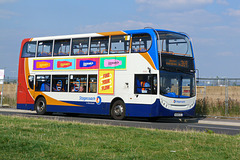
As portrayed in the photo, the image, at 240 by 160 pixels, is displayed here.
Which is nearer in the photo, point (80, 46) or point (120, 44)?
point (120, 44)

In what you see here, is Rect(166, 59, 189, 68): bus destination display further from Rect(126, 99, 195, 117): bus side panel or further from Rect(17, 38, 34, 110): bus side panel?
Rect(17, 38, 34, 110): bus side panel

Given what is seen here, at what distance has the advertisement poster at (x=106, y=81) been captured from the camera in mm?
20438

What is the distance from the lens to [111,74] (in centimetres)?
2044

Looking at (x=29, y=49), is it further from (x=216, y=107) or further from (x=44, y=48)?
(x=216, y=107)

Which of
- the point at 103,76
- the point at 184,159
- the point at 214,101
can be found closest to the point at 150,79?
the point at 103,76

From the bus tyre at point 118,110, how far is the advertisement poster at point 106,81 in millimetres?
682

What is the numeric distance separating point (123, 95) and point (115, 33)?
10.5ft

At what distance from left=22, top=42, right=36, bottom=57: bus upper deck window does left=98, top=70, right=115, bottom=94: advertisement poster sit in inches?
211

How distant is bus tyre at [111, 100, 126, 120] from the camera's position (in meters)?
20.0

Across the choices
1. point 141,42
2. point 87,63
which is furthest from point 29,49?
point 141,42

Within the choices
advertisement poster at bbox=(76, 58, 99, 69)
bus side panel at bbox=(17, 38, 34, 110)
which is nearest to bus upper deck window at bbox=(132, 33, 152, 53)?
advertisement poster at bbox=(76, 58, 99, 69)

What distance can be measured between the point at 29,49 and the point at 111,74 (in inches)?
254

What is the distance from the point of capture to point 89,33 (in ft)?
71.3

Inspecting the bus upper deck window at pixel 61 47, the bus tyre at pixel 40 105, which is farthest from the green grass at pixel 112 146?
the bus tyre at pixel 40 105
